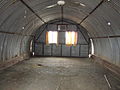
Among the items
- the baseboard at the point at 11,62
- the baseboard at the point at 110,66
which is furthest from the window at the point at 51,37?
the baseboard at the point at 110,66

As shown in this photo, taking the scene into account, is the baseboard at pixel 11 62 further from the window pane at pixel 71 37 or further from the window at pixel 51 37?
the window pane at pixel 71 37

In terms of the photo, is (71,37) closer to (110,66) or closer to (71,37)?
(71,37)

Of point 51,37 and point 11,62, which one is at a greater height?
point 51,37

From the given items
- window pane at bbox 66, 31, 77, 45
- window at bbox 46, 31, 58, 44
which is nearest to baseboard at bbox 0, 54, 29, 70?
window at bbox 46, 31, 58, 44

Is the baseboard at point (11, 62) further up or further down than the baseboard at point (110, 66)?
further up

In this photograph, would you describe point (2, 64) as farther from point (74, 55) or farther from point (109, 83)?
point (74, 55)

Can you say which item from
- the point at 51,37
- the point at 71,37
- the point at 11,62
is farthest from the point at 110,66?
the point at 51,37

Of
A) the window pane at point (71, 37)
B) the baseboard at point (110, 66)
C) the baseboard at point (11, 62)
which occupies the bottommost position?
the baseboard at point (110, 66)

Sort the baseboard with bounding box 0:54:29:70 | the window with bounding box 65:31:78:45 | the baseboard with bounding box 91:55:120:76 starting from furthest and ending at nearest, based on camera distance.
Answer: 1. the window with bounding box 65:31:78:45
2. the baseboard with bounding box 0:54:29:70
3. the baseboard with bounding box 91:55:120:76

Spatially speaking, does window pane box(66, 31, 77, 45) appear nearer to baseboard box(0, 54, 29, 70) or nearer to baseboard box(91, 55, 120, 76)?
→ baseboard box(91, 55, 120, 76)

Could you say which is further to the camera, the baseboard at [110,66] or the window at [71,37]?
the window at [71,37]

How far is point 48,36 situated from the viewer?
52.9 feet

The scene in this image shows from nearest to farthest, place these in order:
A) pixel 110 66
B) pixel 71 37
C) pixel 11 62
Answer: pixel 110 66
pixel 11 62
pixel 71 37

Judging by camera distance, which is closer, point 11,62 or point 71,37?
point 11,62
